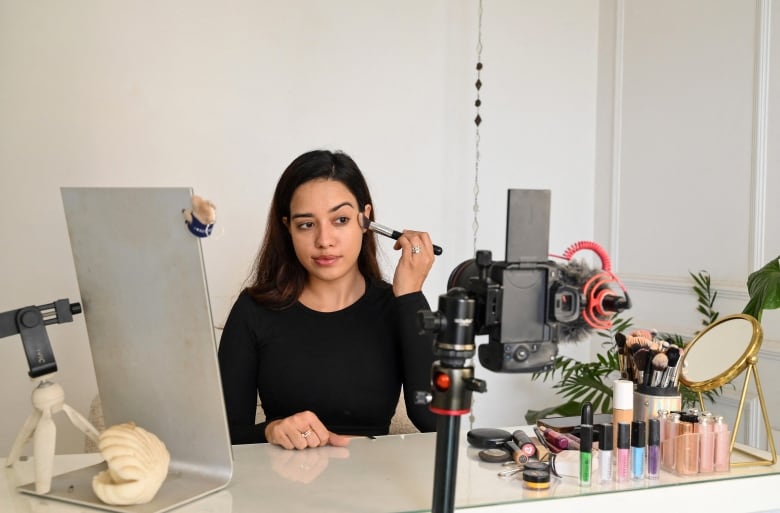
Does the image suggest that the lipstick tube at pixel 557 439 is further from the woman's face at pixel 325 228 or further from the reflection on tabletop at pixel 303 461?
the woman's face at pixel 325 228

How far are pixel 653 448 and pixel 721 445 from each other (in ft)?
0.44

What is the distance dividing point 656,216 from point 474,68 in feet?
3.38

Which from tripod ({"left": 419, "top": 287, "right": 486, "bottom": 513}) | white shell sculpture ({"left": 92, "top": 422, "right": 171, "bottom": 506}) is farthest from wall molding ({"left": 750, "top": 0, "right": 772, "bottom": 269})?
white shell sculpture ({"left": 92, "top": 422, "right": 171, "bottom": 506})

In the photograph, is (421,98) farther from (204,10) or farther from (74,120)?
(74,120)

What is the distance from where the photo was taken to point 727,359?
1520 mm

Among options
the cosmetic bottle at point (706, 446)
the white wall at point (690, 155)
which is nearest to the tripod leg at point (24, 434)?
the cosmetic bottle at point (706, 446)

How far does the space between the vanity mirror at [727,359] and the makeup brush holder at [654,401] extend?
0.10m

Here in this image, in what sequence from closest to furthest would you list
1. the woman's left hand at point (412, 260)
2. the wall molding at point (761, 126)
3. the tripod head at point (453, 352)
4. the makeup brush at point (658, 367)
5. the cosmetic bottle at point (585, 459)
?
the tripod head at point (453, 352), the cosmetic bottle at point (585, 459), the makeup brush at point (658, 367), the woman's left hand at point (412, 260), the wall molding at point (761, 126)

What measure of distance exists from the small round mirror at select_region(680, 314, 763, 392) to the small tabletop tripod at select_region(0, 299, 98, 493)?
112 cm

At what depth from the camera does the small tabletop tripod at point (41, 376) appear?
1.20 meters

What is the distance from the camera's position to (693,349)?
1595mm

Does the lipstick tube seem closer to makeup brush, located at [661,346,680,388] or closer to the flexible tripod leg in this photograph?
makeup brush, located at [661,346,680,388]

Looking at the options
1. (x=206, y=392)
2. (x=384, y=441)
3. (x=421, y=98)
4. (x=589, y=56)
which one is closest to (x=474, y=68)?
(x=421, y=98)

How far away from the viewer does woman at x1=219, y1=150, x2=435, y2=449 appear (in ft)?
6.33
